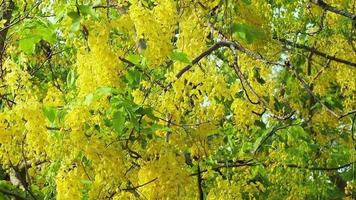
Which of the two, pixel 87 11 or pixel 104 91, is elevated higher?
pixel 87 11

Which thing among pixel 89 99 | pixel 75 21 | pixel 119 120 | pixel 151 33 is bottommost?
pixel 119 120

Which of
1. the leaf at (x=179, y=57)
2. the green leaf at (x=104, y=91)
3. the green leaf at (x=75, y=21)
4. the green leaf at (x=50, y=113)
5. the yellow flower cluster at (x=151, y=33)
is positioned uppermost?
the green leaf at (x=75, y=21)

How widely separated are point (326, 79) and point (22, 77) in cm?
302

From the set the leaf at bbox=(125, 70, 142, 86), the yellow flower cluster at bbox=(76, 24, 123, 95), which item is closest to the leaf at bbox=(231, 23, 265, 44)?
the leaf at bbox=(125, 70, 142, 86)

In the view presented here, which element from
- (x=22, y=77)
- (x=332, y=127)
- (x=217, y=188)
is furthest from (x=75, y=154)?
(x=332, y=127)

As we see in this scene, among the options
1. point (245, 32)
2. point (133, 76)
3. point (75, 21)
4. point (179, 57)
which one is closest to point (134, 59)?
point (133, 76)

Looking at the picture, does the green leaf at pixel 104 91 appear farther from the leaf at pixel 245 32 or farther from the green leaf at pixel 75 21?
the leaf at pixel 245 32

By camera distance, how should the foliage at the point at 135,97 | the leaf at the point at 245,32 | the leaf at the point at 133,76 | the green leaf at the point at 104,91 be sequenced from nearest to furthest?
1. the green leaf at the point at 104,91
2. the foliage at the point at 135,97
3. the leaf at the point at 245,32
4. the leaf at the point at 133,76

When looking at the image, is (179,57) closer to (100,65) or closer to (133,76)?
(100,65)

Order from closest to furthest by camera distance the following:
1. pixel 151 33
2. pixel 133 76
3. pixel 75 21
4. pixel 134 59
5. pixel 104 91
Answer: pixel 104 91
pixel 75 21
pixel 151 33
pixel 134 59
pixel 133 76

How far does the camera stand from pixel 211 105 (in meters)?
3.91

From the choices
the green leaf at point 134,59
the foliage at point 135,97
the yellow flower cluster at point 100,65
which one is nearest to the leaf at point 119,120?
the foliage at point 135,97

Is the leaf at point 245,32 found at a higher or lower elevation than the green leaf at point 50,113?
higher

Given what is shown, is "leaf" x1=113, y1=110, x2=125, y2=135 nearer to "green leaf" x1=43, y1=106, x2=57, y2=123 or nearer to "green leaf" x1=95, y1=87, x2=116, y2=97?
"green leaf" x1=95, y1=87, x2=116, y2=97
